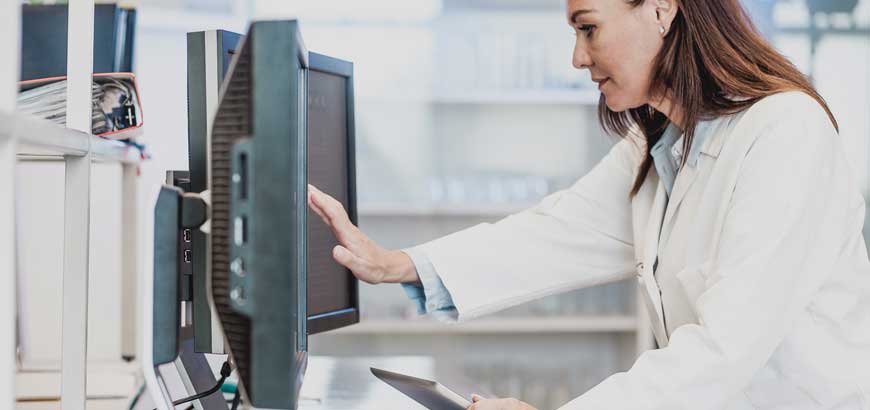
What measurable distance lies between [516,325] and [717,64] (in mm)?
1918

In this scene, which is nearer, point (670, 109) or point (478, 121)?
point (670, 109)

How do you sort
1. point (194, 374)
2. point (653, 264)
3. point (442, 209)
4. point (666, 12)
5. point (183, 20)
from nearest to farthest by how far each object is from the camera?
1. point (194, 374)
2. point (666, 12)
3. point (653, 264)
4. point (183, 20)
5. point (442, 209)

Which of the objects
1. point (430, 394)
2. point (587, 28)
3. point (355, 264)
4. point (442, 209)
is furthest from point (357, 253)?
point (442, 209)

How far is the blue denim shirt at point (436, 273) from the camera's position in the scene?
1316mm

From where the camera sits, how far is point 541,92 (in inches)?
117

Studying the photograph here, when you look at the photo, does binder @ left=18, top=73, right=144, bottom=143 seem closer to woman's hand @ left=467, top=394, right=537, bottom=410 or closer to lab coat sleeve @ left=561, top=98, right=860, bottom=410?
woman's hand @ left=467, top=394, right=537, bottom=410

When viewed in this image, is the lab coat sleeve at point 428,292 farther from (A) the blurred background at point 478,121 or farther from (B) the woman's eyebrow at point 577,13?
(A) the blurred background at point 478,121

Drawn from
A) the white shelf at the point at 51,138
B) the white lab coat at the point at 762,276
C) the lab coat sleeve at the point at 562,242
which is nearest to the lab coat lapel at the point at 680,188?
the white lab coat at the point at 762,276

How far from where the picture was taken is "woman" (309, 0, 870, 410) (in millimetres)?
945

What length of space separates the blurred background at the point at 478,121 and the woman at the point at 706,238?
156 cm

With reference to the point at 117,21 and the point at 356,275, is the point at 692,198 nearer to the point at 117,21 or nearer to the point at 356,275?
the point at 356,275

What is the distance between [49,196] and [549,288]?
141cm

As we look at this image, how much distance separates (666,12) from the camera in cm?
115

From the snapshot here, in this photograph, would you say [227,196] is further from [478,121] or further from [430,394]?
[478,121]
